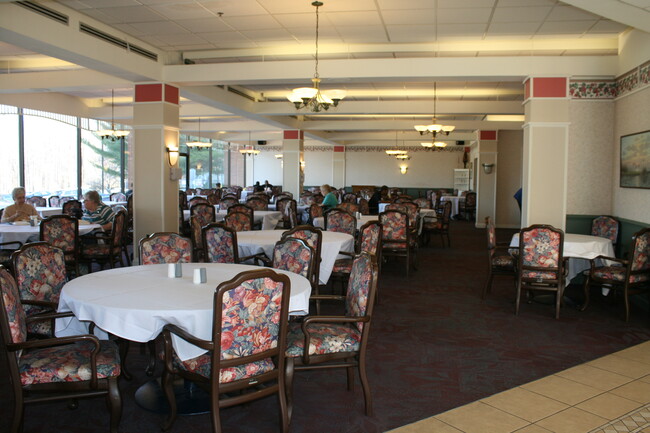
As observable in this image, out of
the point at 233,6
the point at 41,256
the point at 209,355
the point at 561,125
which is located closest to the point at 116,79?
the point at 233,6

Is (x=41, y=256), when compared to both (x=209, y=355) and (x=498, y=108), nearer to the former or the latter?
(x=209, y=355)

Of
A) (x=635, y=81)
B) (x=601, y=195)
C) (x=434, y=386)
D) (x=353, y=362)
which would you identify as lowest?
(x=434, y=386)

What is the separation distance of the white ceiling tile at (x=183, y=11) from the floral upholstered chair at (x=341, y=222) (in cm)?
295

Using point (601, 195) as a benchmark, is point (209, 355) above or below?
below

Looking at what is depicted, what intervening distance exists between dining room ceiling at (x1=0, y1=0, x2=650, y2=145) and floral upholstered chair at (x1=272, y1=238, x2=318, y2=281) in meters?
2.95

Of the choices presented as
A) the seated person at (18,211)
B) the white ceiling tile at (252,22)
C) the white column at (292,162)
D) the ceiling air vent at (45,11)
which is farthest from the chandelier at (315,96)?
the white column at (292,162)

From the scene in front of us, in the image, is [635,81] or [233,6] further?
[635,81]

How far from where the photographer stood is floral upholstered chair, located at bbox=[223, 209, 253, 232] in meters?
7.30

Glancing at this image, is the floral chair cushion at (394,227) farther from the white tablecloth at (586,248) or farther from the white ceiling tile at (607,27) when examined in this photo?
the white ceiling tile at (607,27)

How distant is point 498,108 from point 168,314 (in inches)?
414

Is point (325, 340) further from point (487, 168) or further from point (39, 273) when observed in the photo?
point (487, 168)

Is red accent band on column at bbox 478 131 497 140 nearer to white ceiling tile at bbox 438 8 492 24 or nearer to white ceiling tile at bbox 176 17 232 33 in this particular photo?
white ceiling tile at bbox 438 8 492 24

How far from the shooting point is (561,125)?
7152 millimetres

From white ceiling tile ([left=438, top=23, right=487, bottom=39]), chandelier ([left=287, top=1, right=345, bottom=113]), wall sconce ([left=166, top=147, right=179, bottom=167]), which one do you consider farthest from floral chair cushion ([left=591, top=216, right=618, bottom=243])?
wall sconce ([left=166, top=147, right=179, bottom=167])
